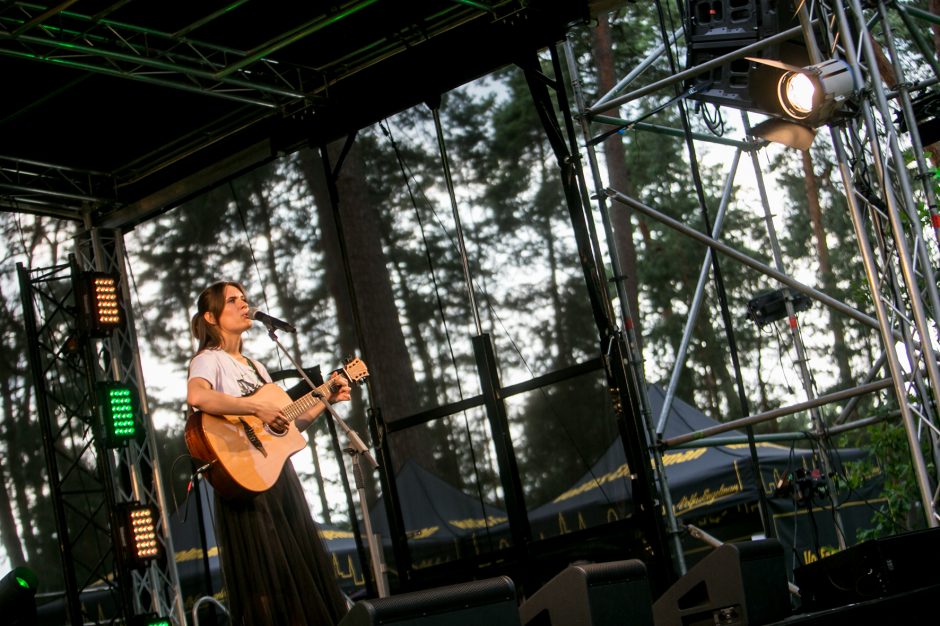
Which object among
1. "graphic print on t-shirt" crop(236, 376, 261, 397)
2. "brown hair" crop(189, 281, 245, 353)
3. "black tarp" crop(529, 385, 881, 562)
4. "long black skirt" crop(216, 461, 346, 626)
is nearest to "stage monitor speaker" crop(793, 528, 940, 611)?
"long black skirt" crop(216, 461, 346, 626)

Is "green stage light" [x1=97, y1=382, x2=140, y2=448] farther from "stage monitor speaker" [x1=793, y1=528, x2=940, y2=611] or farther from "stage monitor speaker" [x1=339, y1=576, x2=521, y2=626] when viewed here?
"stage monitor speaker" [x1=793, y1=528, x2=940, y2=611]

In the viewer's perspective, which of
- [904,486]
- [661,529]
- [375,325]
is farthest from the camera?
[375,325]

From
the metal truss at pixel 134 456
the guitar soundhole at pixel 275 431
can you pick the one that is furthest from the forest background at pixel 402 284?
the guitar soundhole at pixel 275 431

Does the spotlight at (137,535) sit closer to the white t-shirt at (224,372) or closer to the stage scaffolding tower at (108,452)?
the stage scaffolding tower at (108,452)

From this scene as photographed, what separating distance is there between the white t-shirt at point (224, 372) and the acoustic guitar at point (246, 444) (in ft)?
0.21

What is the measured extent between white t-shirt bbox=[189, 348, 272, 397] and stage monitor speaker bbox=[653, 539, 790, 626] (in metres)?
2.03

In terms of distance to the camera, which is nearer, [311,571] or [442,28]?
[311,571]

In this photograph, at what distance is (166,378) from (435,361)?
123 inches

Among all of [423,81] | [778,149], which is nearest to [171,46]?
[423,81]

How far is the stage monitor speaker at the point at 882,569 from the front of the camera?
393 cm

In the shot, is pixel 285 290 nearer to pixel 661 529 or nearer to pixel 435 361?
pixel 435 361

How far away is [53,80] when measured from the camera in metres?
7.22

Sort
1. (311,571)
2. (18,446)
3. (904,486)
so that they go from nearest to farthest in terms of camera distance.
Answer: (311,571) < (904,486) < (18,446)

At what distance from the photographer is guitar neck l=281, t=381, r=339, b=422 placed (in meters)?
4.96
